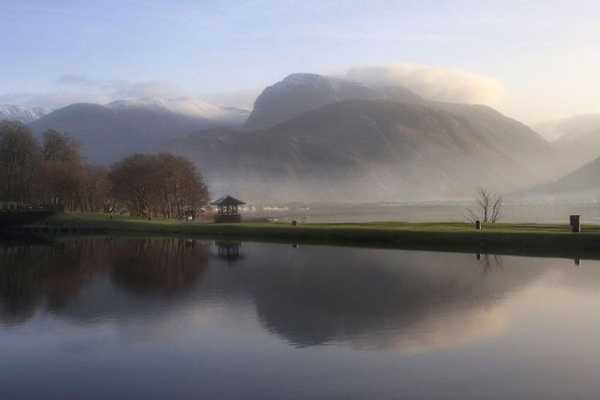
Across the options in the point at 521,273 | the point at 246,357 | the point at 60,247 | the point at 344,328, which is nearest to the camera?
the point at 246,357

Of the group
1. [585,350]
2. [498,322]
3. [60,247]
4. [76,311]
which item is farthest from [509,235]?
[60,247]

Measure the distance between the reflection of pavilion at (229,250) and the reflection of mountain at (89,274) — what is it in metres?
1.65

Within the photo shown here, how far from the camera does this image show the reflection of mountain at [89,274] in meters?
26.4

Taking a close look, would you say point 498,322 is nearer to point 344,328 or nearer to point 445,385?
point 344,328

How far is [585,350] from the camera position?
58.6 feet

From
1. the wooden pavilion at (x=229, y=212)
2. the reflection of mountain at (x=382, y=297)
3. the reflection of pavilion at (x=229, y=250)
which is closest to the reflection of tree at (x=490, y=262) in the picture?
the reflection of mountain at (x=382, y=297)

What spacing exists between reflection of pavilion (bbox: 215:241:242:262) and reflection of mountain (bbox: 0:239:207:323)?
1.65 metres

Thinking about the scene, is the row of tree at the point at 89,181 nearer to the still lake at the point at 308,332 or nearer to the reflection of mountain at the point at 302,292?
the reflection of mountain at the point at 302,292

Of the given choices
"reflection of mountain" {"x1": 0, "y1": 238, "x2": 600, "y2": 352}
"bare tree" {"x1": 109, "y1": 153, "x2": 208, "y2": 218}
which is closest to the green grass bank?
"reflection of mountain" {"x1": 0, "y1": 238, "x2": 600, "y2": 352}

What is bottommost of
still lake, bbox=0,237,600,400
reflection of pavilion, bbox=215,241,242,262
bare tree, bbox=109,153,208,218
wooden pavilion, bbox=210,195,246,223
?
still lake, bbox=0,237,600,400

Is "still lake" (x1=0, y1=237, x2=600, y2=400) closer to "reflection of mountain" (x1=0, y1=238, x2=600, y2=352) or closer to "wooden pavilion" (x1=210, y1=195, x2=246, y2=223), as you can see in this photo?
"reflection of mountain" (x1=0, y1=238, x2=600, y2=352)

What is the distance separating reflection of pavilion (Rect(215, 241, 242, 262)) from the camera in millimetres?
45312

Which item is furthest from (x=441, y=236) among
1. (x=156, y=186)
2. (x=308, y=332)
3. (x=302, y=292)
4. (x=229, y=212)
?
(x=156, y=186)

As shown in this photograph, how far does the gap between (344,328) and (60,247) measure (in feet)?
154
